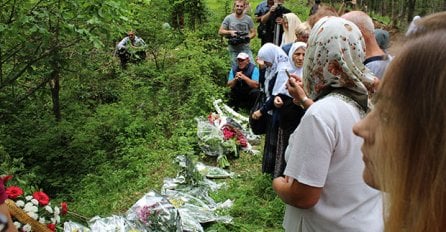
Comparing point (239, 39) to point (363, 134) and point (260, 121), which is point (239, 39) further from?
point (363, 134)

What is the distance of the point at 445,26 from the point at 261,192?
3.97 metres

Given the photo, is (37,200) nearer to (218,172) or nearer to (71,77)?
(218,172)

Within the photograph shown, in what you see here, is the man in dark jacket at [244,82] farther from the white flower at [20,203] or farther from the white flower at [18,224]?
the white flower at [18,224]

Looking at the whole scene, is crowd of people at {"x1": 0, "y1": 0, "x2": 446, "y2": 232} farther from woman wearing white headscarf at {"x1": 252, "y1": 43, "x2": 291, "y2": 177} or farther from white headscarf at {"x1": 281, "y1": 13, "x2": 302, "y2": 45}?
white headscarf at {"x1": 281, "y1": 13, "x2": 302, "y2": 45}

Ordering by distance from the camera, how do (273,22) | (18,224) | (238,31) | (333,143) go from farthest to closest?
(238,31), (273,22), (18,224), (333,143)

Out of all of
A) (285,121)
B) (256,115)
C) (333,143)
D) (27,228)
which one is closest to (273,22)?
(256,115)

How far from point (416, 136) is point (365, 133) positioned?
24cm

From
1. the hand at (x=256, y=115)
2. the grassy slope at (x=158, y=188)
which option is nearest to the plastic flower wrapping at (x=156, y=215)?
the grassy slope at (x=158, y=188)

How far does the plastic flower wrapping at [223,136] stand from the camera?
5.65 m

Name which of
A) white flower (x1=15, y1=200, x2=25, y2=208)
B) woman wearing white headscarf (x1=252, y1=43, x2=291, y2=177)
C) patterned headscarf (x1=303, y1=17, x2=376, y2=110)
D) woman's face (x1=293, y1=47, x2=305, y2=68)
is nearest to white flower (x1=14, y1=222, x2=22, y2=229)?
white flower (x1=15, y1=200, x2=25, y2=208)

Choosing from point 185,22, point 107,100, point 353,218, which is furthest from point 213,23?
point 353,218

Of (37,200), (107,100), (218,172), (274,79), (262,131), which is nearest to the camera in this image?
(37,200)

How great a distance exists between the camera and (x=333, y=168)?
5.20 feet

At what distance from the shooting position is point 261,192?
4.57 m
